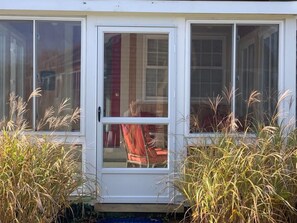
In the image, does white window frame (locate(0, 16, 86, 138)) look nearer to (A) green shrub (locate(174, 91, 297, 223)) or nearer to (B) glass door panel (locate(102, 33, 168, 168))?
(B) glass door panel (locate(102, 33, 168, 168))

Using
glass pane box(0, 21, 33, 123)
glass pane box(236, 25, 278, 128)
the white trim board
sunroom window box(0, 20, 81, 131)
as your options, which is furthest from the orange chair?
the white trim board

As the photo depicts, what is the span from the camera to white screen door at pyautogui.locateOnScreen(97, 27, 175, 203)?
6410 millimetres

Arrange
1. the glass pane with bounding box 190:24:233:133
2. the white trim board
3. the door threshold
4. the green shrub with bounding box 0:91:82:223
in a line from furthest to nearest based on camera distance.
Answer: the glass pane with bounding box 190:24:233:133, the door threshold, the white trim board, the green shrub with bounding box 0:91:82:223

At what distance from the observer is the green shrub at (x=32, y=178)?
488cm

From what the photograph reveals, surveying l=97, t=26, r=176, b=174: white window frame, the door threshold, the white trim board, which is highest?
the white trim board

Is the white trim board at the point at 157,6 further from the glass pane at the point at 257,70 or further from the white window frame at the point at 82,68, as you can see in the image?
the glass pane at the point at 257,70

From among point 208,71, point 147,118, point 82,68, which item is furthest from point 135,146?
point 208,71

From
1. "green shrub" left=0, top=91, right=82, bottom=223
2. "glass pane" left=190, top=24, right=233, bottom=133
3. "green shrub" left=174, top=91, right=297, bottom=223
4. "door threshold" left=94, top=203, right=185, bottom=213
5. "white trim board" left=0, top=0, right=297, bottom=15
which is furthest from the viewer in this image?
"glass pane" left=190, top=24, right=233, bottom=133

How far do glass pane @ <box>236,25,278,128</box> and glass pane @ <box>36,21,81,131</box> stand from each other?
2.11 metres

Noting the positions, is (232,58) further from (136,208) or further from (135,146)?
(136,208)

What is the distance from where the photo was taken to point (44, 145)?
5.30 m

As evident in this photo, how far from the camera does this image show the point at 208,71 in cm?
647

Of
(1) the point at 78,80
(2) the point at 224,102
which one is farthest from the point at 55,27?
(2) the point at 224,102

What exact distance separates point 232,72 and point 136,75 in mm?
1249
